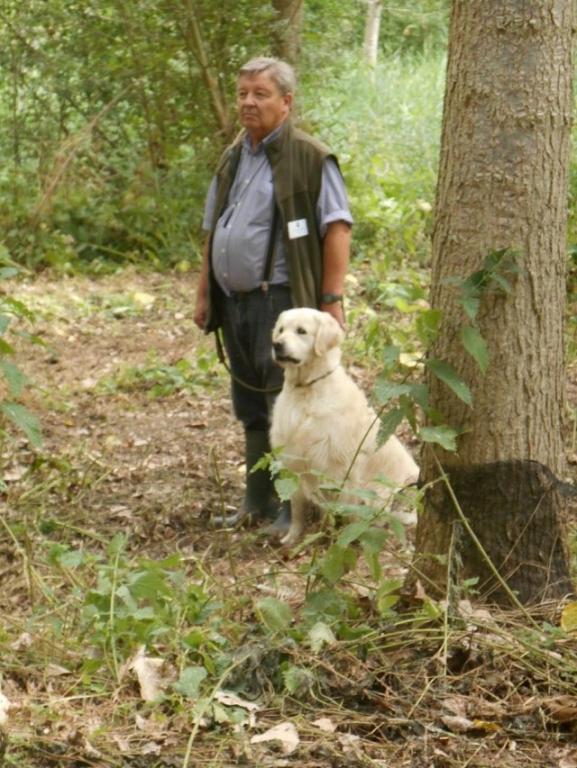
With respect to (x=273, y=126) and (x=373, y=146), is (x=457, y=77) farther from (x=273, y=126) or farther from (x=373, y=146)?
(x=373, y=146)

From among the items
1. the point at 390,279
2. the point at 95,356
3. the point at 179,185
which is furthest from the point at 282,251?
the point at 179,185

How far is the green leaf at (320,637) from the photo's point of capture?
407cm

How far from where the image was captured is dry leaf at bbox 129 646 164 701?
3928 millimetres

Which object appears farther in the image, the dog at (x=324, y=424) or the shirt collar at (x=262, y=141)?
the dog at (x=324, y=424)

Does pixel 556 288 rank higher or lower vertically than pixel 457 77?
lower

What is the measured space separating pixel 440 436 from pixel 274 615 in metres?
0.78

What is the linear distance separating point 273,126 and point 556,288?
2.47m

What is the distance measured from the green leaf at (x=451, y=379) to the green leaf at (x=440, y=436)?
116 millimetres

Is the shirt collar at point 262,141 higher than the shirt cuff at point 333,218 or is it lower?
higher

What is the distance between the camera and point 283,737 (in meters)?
3.72

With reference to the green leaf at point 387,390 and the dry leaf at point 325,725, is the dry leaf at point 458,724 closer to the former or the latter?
the dry leaf at point 325,725

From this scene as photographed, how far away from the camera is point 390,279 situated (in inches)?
462

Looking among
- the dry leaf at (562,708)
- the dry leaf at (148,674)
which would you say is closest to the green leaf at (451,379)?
the dry leaf at (562,708)

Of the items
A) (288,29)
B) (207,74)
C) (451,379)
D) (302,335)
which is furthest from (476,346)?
(207,74)
